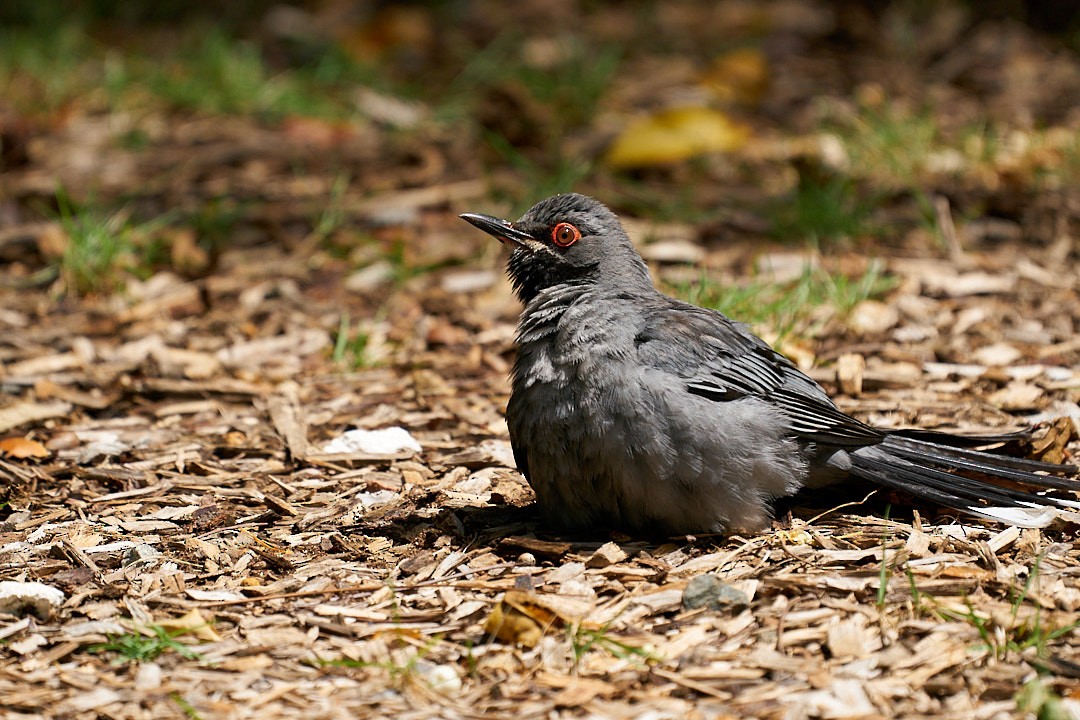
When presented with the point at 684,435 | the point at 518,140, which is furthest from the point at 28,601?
the point at 518,140

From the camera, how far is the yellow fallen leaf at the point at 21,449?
17.9ft

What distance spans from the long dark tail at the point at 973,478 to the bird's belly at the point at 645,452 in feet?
1.37

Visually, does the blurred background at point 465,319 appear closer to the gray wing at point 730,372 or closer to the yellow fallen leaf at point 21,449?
the yellow fallen leaf at point 21,449

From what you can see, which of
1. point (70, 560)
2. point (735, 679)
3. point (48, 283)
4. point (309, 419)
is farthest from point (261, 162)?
point (735, 679)

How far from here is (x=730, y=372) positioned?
15.2 ft

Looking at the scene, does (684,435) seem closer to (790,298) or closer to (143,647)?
(143,647)

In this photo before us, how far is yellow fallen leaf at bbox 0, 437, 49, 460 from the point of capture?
5.45 m

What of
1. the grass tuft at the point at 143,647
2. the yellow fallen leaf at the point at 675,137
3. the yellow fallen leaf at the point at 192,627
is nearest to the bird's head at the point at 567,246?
the yellow fallen leaf at the point at 192,627

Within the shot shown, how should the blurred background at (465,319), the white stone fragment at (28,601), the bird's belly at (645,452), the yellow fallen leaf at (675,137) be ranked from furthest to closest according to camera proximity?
the yellow fallen leaf at (675,137), the bird's belly at (645,452), the white stone fragment at (28,601), the blurred background at (465,319)

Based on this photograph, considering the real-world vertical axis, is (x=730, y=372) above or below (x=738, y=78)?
below

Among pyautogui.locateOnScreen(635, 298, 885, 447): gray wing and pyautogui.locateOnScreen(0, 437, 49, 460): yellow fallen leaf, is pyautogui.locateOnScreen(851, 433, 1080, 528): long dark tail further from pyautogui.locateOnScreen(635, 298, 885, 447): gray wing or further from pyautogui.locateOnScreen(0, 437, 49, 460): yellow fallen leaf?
pyautogui.locateOnScreen(0, 437, 49, 460): yellow fallen leaf

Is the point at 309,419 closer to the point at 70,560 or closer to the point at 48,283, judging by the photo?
the point at 70,560

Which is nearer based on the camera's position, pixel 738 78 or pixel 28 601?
pixel 28 601

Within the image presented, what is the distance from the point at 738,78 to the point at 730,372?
6.18m
